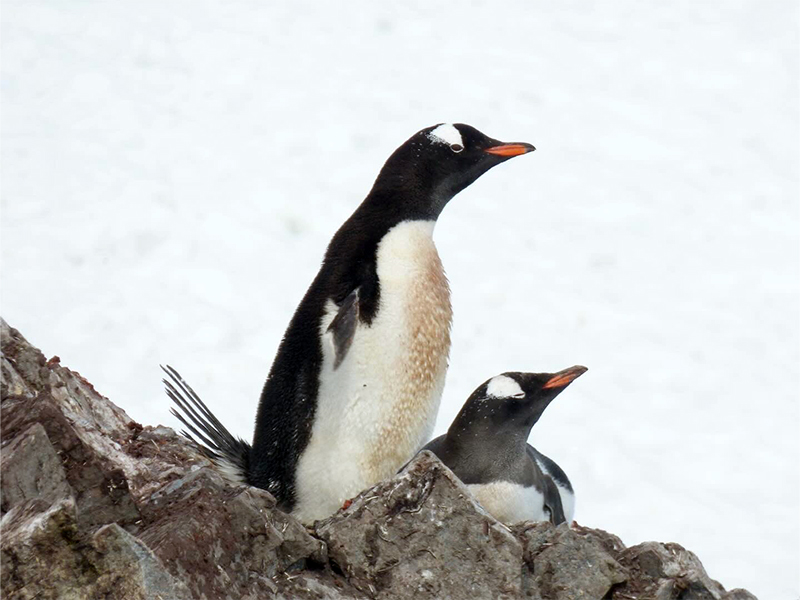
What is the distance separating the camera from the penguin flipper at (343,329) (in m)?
4.01

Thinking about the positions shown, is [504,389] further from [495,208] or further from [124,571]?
[495,208]

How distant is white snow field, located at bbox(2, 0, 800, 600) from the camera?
6324mm

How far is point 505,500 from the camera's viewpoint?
3990 mm

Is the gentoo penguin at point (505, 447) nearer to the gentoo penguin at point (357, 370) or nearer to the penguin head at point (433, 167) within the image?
the gentoo penguin at point (357, 370)

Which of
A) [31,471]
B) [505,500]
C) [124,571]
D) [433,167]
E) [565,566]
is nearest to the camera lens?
[124,571]

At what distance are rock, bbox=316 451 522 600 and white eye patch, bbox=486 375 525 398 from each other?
36.7 inches

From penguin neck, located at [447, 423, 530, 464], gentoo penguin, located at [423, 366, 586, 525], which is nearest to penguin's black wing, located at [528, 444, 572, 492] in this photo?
gentoo penguin, located at [423, 366, 586, 525]

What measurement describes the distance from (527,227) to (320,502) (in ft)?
15.9

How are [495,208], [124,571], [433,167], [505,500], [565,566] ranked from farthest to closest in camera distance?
[495,208], [433,167], [505,500], [565,566], [124,571]

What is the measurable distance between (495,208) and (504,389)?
4.72 m

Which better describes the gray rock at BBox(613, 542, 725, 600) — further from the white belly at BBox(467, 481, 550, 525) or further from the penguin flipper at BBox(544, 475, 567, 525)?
the penguin flipper at BBox(544, 475, 567, 525)

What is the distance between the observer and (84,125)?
28.6 ft

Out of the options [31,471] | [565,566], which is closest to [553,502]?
[565,566]

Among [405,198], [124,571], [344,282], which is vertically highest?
[405,198]
